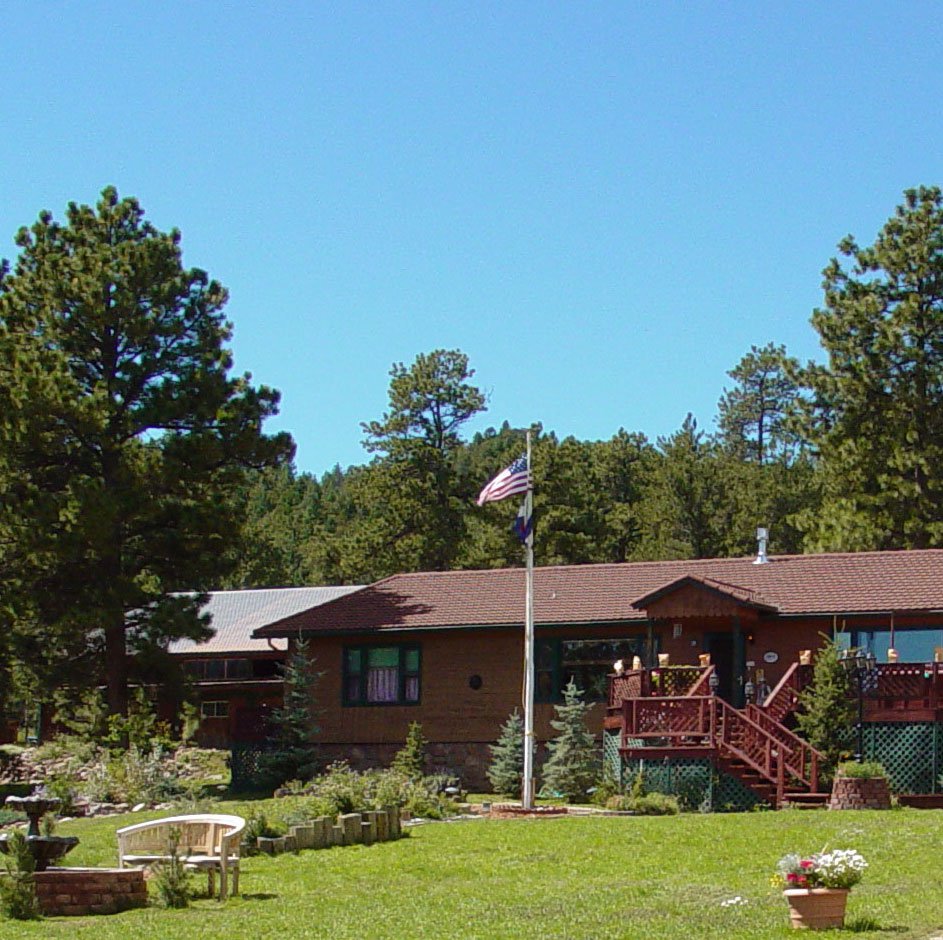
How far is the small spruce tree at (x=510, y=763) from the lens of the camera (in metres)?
28.8

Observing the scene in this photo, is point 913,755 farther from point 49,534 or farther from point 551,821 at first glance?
point 49,534

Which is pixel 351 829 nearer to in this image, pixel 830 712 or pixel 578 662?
pixel 830 712

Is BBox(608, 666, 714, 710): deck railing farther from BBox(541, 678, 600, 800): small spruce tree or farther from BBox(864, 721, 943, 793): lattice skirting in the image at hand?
BBox(864, 721, 943, 793): lattice skirting

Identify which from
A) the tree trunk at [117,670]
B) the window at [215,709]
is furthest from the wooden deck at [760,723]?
the window at [215,709]

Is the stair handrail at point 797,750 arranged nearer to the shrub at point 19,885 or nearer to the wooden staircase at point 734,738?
the wooden staircase at point 734,738

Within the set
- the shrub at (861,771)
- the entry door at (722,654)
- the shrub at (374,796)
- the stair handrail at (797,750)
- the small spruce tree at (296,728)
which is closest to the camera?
the shrub at (374,796)

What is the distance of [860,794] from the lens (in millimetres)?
22594

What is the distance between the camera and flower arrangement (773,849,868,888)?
12.8m

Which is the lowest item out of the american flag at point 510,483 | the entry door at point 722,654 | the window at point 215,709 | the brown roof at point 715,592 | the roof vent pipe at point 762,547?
the window at point 215,709

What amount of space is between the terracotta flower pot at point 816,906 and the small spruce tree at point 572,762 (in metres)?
14.5

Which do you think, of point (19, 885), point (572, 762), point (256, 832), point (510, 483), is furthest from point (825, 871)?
point (572, 762)

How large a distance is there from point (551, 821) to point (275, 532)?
62204mm

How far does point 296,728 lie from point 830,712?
35.8 feet

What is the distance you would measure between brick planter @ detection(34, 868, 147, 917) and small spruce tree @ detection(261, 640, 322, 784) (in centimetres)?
1445
